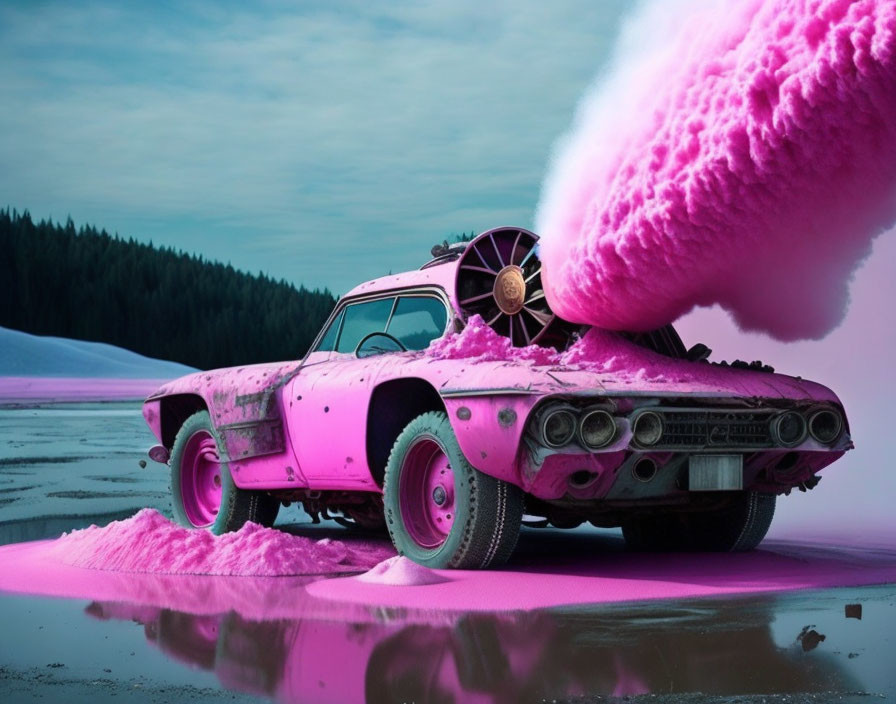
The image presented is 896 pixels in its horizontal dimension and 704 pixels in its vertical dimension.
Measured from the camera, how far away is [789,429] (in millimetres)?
6727

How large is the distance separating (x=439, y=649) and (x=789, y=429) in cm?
282

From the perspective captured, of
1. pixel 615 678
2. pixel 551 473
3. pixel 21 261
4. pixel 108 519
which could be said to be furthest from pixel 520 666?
pixel 21 261

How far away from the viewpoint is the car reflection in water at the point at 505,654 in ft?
13.2

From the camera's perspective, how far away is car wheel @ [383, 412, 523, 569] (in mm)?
6543

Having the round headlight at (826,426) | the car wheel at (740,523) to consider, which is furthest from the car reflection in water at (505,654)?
the car wheel at (740,523)

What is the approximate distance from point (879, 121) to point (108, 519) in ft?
22.4

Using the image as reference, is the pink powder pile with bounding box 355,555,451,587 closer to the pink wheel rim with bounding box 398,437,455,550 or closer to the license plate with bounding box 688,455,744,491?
the pink wheel rim with bounding box 398,437,455,550

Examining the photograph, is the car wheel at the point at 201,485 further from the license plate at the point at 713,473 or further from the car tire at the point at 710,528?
the license plate at the point at 713,473

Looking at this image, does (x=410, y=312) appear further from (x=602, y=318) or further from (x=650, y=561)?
(x=650, y=561)

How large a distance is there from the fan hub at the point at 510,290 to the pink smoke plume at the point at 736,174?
1.26 feet

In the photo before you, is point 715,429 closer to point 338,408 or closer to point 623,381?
point 623,381

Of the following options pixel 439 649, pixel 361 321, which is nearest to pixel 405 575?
pixel 439 649

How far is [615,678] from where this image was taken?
411 centimetres

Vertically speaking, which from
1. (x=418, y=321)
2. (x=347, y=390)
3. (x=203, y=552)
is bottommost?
(x=203, y=552)
